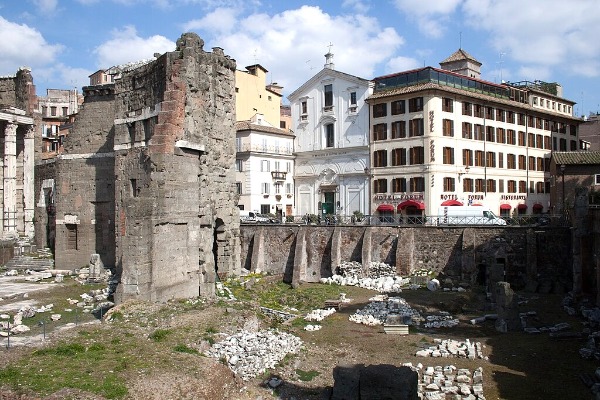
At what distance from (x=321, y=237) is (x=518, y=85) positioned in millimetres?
33039

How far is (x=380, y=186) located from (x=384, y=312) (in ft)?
71.5

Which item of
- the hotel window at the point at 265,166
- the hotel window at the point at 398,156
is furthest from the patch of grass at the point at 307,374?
the hotel window at the point at 265,166

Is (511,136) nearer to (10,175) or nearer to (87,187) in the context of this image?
(87,187)

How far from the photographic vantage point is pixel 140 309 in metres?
21.4

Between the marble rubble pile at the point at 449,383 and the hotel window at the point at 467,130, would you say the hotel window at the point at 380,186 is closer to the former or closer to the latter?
the hotel window at the point at 467,130

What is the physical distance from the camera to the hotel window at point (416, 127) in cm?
4419

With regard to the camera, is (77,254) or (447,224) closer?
(77,254)

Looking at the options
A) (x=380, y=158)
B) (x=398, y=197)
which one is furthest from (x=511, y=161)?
(x=380, y=158)

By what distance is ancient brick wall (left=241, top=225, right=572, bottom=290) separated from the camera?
102ft

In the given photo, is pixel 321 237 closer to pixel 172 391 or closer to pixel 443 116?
pixel 443 116

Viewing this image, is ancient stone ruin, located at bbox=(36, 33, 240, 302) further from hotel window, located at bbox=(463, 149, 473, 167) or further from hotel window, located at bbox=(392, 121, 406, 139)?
hotel window, located at bbox=(463, 149, 473, 167)

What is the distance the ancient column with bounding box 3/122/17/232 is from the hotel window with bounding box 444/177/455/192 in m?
33.0

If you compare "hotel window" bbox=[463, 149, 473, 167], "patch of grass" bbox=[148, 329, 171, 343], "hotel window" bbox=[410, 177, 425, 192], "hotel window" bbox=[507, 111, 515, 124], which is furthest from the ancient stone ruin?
"hotel window" bbox=[507, 111, 515, 124]

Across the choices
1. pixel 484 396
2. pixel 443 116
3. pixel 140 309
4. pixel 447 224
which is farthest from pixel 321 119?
pixel 484 396
